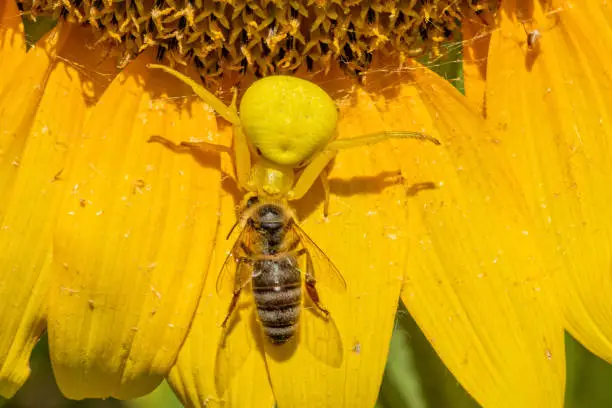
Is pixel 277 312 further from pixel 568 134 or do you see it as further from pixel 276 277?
pixel 568 134

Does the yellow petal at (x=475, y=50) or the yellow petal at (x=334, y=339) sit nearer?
the yellow petal at (x=334, y=339)

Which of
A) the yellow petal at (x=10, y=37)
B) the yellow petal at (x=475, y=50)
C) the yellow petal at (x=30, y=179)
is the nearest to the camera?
the yellow petal at (x=30, y=179)

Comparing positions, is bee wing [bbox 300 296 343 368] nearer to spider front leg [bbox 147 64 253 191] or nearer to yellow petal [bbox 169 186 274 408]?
yellow petal [bbox 169 186 274 408]

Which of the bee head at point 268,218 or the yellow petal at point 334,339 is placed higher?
the bee head at point 268,218

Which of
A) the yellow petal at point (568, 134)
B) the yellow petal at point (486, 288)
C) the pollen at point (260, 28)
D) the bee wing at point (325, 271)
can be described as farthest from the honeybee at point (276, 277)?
the yellow petal at point (568, 134)

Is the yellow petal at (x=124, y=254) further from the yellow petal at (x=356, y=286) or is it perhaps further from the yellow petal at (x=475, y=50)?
the yellow petal at (x=475, y=50)

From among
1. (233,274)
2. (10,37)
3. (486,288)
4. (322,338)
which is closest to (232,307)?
(233,274)

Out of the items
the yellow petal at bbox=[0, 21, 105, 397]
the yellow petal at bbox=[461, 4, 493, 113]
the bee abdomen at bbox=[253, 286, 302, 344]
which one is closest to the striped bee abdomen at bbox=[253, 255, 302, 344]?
the bee abdomen at bbox=[253, 286, 302, 344]
